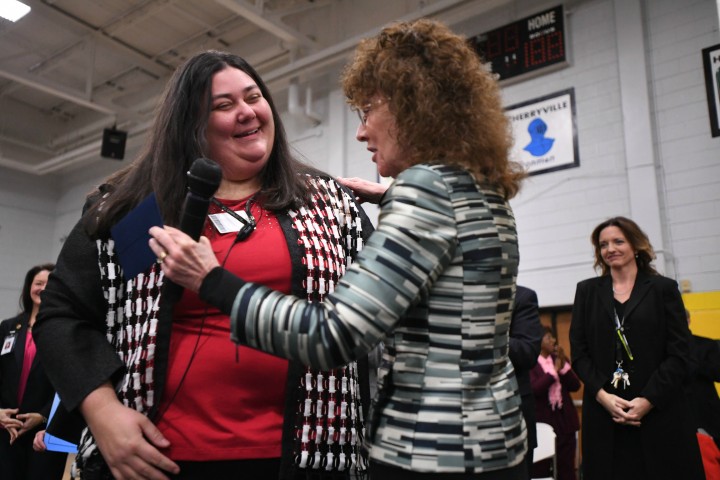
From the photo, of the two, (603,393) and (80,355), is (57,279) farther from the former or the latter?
(603,393)

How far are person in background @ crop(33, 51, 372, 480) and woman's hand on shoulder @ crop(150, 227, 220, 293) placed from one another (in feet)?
0.44

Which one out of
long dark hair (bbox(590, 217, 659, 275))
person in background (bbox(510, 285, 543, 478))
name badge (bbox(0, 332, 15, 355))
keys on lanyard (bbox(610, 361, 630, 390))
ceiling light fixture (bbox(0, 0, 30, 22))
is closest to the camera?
keys on lanyard (bbox(610, 361, 630, 390))

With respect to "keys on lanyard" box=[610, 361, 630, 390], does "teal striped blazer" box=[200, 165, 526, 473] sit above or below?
above

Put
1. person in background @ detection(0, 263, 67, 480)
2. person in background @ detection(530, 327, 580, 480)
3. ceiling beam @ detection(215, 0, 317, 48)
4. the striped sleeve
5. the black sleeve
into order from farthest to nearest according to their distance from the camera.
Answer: ceiling beam @ detection(215, 0, 317, 48) < person in background @ detection(530, 327, 580, 480) < person in background @ detection(0, 263, 67, 480) < the black sleeve < the striped sleeve

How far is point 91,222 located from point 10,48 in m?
8.45

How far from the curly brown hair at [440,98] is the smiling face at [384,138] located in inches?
0.6

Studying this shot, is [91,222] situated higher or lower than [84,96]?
lower

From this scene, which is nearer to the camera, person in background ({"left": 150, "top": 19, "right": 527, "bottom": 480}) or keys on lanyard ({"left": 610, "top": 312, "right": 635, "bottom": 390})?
person in background ({"left": 150, "top": 19, "right": 527, "bottom": 480})

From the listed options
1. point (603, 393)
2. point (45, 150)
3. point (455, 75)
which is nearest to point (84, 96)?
point (45, 150)

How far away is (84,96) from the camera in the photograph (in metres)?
7.86

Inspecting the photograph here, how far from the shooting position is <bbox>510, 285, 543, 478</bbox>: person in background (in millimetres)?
2742

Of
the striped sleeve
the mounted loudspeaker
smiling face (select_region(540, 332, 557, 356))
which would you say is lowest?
smiling face (select_region(540, 332, 557, 356))

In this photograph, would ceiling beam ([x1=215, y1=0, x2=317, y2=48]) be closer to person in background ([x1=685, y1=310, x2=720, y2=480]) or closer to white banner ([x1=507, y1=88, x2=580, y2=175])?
white banner ([x1=507, y1=88, x2=580, y2=175])

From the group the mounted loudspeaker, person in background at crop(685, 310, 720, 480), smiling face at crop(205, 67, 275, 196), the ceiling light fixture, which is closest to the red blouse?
smiling face at crop(205, 67, 275, 196)
